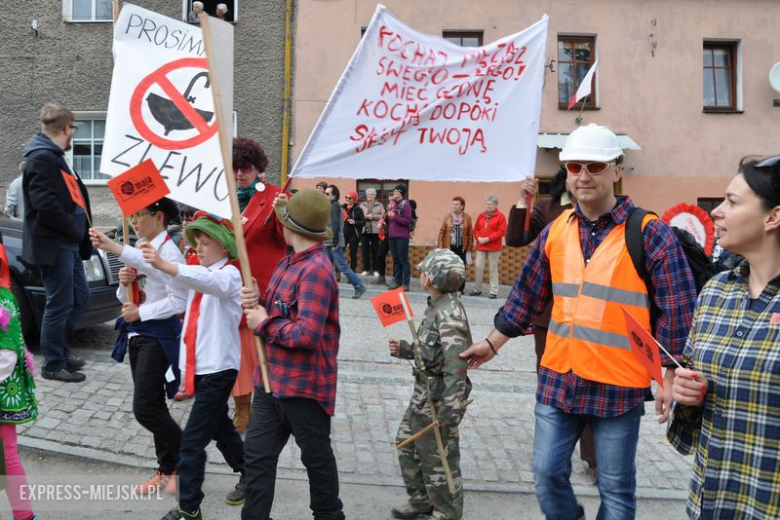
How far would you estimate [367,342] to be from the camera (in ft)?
26.6

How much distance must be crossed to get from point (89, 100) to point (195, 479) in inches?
551

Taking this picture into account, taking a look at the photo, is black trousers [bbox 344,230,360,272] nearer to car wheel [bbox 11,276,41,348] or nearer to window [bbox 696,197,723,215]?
car wheel [bbox 11,276,41,348]

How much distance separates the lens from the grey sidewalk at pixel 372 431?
464cm

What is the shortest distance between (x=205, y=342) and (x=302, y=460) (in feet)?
2.89

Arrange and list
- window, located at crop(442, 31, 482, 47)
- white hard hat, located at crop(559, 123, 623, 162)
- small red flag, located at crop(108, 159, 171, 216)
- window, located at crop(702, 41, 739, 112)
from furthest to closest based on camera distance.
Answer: window, located at crop(702, 41, 739, 112)
window, located at crop(442, 31, 482, 47)
small red flag, located at crop(108, 159, 171, 216)
white hard hat, located at crop(559, 123, 623, 162)

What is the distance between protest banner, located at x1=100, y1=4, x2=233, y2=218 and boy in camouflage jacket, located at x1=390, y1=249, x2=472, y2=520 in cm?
123

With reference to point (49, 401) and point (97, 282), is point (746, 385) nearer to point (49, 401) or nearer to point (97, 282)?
point (49, 401)

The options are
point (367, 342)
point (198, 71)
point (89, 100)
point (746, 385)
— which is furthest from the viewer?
point (89, 100)

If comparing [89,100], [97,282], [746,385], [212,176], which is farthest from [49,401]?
[89,100]

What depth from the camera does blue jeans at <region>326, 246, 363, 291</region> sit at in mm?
11196

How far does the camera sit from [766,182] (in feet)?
6.98

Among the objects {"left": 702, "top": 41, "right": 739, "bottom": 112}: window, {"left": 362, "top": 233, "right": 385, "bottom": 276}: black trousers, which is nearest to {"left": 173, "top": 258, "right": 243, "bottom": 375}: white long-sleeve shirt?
{"left": 362, "top": 233, "right": 385, "bottom": 276}: black trousers

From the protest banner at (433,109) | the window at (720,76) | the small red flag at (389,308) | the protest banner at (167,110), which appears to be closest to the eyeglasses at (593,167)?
the protest banner at (433,109)

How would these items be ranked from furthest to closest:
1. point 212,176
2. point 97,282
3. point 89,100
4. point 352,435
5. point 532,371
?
1. point 89,100
2. point 532,371
3. point 97,282
4. point 352,435
5. point 212,176
